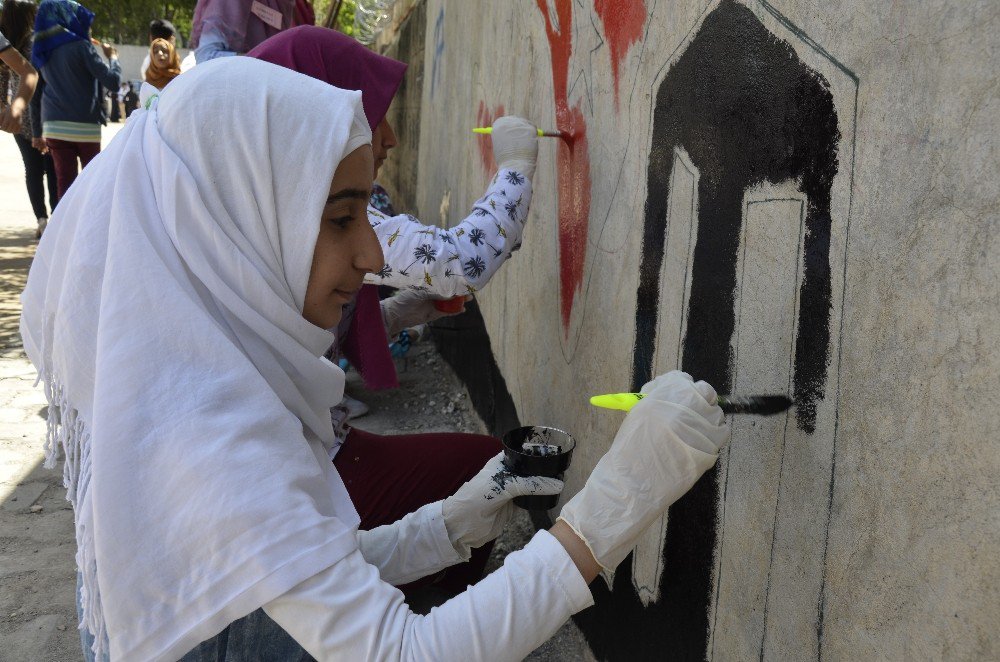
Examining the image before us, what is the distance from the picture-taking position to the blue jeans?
133 cm

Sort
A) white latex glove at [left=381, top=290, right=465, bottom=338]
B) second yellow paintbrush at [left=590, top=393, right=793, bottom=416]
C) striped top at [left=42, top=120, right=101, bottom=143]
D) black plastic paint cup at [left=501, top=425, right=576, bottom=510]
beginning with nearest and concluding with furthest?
second yellow paintbrush at [left=590, top=393, right=793, bottom=416] → black plastic paint cup at [left=501, top=425, right=576, bottom=510] → white latex glove at [left=381, top=290, right=465, bottom=338] → striped top at [left=42, top=120, right=101, bottom=143]

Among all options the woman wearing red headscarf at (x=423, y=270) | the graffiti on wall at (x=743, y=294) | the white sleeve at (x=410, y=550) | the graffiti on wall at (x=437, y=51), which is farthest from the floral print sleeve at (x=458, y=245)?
the graffiti on wall at (x=437, y=51)

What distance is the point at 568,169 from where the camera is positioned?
2.51 metres

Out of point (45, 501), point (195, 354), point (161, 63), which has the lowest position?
point (45, 501)

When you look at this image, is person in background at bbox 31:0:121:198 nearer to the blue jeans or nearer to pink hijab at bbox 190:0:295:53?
pink hijab at bbox 190:0:295:53

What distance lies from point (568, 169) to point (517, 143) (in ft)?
0.63

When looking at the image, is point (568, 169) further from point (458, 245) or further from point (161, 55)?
point (161, 55)

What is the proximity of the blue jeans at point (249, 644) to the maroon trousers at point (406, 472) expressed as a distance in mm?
930

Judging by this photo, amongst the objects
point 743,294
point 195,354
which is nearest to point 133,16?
point 195,354

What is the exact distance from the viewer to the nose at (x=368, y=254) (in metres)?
1.46

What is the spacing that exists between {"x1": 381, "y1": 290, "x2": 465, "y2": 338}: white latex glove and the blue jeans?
1.70m

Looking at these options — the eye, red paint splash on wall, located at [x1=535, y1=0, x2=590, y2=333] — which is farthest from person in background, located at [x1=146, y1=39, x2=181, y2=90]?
the eye

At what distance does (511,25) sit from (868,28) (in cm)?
231

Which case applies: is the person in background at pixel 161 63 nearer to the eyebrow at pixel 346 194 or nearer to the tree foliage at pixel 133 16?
the eyebrow at pixel 346 194
